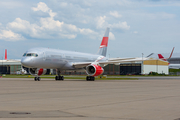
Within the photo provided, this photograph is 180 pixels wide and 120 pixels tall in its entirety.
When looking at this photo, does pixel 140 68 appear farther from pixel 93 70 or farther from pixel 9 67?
pixel 93 70

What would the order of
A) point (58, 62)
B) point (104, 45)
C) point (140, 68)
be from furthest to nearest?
point (140, 68) < point (104, 45) < point (58, 62)

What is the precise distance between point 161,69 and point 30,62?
7591 cm

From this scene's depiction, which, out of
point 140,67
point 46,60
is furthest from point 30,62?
point 140,67

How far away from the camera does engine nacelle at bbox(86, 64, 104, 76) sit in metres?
36.4

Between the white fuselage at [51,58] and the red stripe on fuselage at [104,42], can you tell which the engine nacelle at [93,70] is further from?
the red stripe on fuselage at [104,42]

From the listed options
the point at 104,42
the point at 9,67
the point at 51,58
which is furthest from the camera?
the point at 9,67

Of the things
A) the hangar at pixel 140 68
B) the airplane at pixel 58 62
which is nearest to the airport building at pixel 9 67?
the hangar at pixel 140 68

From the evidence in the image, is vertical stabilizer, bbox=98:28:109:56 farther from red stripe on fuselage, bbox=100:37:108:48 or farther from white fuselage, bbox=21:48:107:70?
white fuselage, bbox=21:48:107:70

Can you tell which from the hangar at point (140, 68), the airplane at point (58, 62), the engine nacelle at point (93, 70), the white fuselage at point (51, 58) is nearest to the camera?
the white fuselage at point (51, 58)

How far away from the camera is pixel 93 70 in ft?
123

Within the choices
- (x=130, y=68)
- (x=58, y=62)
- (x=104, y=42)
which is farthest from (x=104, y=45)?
(x=130, y=68)

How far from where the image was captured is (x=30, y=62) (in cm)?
3341

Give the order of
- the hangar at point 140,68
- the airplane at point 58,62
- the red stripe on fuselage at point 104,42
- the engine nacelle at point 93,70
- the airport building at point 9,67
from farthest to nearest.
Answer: the airport building at point 9,67, the hangar at point 140,68, the red stripe on fuselage at point 104,42, the engine nacelle at point 93,70, the airplane at point 58,62

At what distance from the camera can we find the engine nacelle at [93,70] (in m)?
36.4
